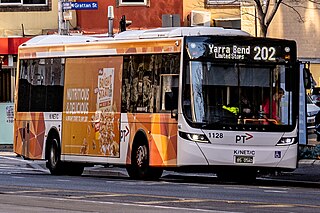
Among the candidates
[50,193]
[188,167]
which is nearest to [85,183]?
[188,167]

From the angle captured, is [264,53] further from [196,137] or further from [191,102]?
[196,137]

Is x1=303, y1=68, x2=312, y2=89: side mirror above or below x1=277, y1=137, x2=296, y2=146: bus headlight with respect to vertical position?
above

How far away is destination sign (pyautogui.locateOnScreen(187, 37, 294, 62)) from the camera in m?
23.9

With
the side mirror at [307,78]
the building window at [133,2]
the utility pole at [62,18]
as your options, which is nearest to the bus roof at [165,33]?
the side mirror at [307,78]

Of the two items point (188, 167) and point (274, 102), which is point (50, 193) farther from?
point (274, 102)

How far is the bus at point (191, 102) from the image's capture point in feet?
77.6

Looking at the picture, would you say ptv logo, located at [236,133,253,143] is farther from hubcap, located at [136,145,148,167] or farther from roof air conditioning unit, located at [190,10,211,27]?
roof air conditioning unit, located at [190,10,211,27]

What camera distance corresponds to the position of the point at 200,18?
42.9m

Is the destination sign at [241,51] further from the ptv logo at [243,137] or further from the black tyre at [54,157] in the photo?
the black tyre at [54,157]

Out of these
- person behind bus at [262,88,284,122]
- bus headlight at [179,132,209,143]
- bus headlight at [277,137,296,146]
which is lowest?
bus headlight at [277,137,296,146]

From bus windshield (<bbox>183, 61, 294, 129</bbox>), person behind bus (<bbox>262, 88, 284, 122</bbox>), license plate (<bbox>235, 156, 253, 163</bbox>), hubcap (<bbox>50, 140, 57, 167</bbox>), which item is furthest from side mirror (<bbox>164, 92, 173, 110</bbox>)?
hubcap (<bbox>50, 140, 57, 167</bbox>)

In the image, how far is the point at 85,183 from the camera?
Answer: 23.1 m

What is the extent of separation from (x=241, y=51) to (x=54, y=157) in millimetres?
6786

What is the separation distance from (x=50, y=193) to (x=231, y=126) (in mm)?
5636
